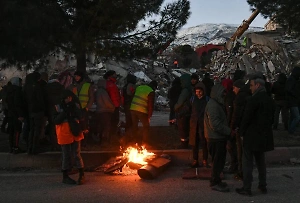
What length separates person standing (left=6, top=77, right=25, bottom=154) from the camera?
30.1 ft

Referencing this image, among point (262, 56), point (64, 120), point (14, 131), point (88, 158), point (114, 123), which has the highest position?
point (262, 56)

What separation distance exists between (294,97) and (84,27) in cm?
503

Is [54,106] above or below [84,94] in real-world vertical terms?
below

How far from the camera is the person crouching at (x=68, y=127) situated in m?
7.33

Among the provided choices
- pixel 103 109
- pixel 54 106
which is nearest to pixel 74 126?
pixel 54 106

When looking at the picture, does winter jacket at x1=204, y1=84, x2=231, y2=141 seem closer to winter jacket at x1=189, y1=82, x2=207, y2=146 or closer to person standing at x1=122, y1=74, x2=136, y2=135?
winter jacket at x1=189, y1=82, x2=207, y2=146

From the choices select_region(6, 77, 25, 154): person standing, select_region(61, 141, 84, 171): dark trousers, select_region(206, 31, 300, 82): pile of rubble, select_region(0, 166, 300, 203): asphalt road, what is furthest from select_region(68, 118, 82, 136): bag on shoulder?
select_region(206, 31, 300, 82): pile of rubble

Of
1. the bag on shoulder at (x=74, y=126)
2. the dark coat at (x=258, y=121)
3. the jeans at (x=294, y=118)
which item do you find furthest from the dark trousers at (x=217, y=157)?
the jeans at (x=294, y=118)

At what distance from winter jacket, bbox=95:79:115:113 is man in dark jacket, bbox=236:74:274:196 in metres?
3.81

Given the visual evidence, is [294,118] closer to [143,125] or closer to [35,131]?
[143,125]

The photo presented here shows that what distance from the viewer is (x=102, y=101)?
963cm

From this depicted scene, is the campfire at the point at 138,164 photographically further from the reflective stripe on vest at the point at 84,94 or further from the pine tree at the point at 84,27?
the pine tree at the point at 84,27

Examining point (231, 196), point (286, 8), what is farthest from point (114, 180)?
point (286, 8)

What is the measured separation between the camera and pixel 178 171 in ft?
27.4
